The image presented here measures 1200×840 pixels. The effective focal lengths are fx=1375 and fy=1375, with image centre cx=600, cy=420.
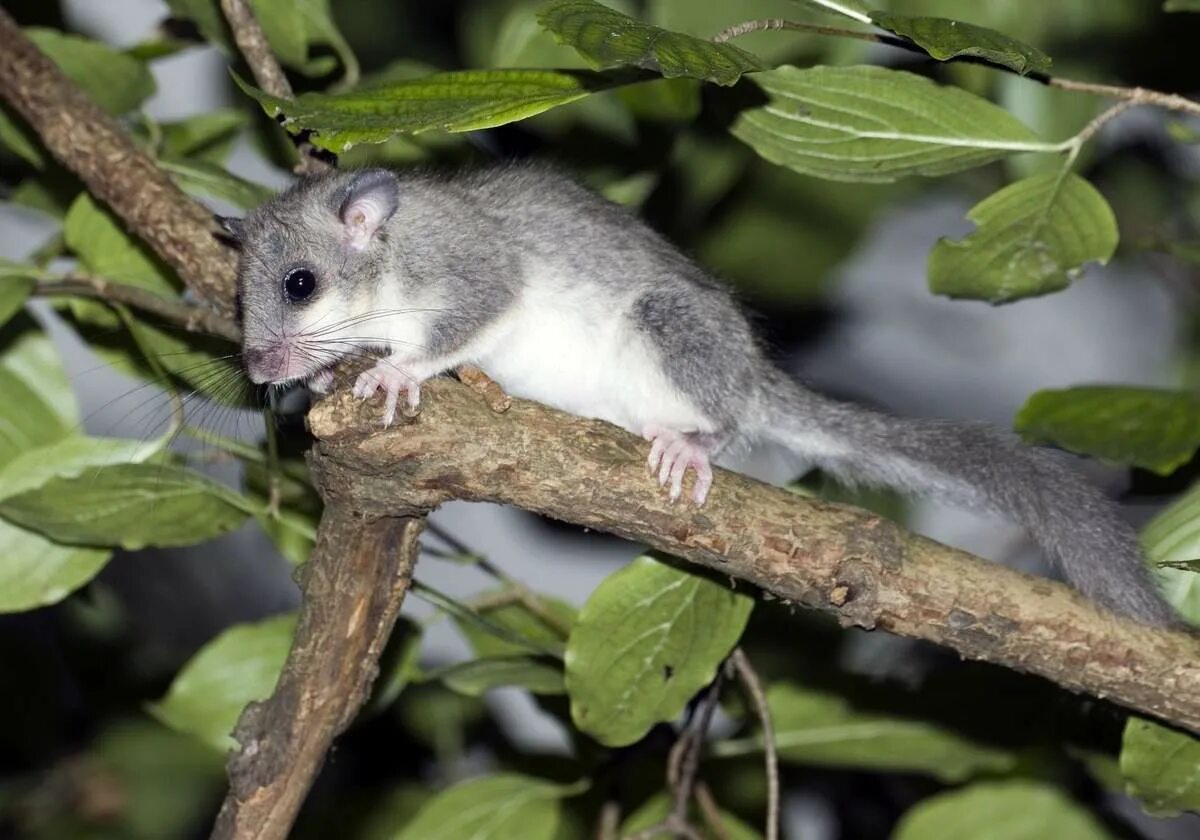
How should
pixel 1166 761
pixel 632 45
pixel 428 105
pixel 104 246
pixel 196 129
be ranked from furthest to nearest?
pixel 196 129 → pixel 104 246 → pixel 1166 761 → pixel 428 105 → pixel 632 45

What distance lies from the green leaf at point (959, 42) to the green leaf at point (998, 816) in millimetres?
1542

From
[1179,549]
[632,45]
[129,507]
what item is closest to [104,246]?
[129,507]

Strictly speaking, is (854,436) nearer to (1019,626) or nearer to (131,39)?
(1019,626)

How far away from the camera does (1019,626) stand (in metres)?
2.25

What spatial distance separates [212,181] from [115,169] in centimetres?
18

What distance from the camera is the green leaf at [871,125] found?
2359mm

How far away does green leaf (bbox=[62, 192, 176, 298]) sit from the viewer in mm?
2789

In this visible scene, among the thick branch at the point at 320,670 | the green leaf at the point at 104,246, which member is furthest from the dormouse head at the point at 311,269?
the thick branch at the point at 320,670

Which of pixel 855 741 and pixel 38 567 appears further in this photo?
pixel 855 741

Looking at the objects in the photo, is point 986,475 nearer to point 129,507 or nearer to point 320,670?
point 320,670

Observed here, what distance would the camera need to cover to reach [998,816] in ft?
9.30

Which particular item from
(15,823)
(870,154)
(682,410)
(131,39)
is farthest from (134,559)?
(870,154)

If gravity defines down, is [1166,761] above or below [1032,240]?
below

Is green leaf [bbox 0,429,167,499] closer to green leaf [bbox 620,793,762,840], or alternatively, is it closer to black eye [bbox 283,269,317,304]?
black eye [bbox 283,269,317,304]
